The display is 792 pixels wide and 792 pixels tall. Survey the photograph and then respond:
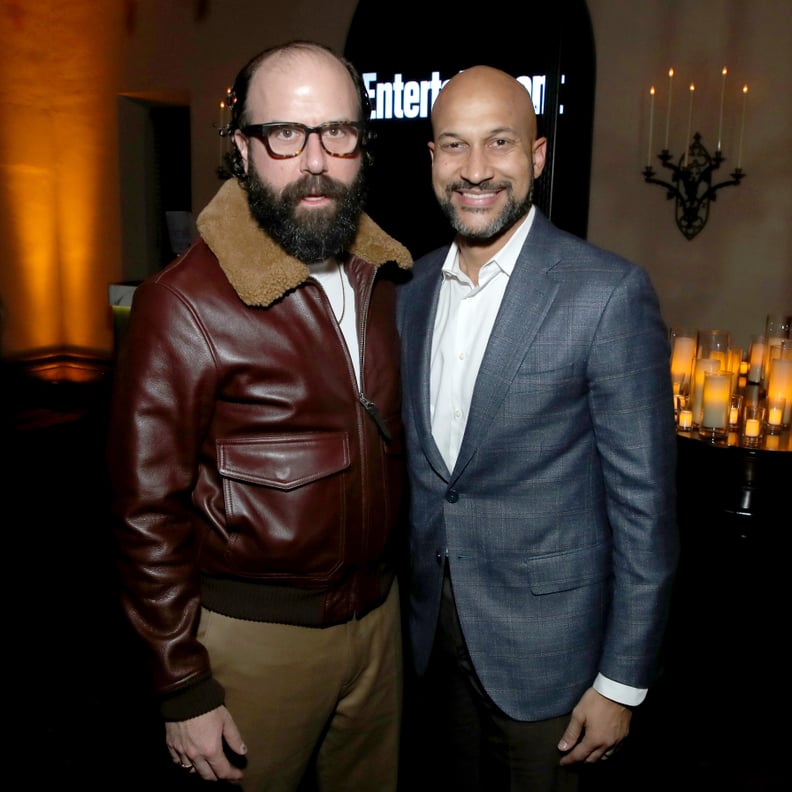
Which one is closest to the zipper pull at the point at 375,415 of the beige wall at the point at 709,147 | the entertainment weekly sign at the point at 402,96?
the beige wall at the point at 709,147

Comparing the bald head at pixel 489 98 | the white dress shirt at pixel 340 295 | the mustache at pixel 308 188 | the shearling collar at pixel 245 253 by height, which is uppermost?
the bald head at pixel 489 98

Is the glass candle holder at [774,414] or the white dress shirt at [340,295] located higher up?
the white dress shirt at [340,295]

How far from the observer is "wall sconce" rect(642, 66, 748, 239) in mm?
4496

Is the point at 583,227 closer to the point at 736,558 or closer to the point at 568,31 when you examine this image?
the point at 568,31

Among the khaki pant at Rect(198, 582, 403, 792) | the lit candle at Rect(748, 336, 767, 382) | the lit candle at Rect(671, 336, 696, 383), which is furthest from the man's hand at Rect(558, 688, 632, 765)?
the lit candle at Rect(748, 336, 767, 382)

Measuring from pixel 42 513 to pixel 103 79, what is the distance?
3779mm

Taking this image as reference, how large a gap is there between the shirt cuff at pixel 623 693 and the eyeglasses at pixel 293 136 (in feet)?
3.78

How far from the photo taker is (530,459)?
1524mm

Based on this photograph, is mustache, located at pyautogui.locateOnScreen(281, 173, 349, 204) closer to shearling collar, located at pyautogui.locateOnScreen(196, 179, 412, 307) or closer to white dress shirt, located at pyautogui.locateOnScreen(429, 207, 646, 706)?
shearling collar, located at pyautogui.locateOnScreen(196, 179, 412, 307)

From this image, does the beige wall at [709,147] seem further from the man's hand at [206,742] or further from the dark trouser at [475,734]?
the man's hand at [206,742]

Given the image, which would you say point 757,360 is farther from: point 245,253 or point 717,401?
point 245,253

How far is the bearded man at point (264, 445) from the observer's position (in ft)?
4.60

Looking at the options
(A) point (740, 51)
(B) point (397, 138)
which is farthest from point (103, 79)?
(A) point (740, 51)

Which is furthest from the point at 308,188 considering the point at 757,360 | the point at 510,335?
the point at 757,360
